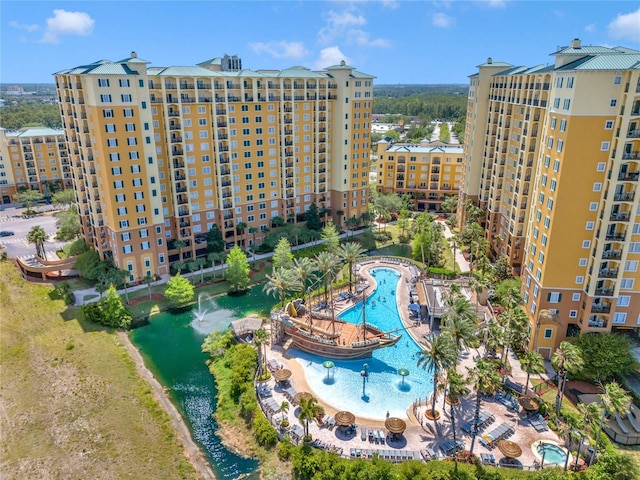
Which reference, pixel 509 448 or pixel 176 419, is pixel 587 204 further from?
pixel 176 419

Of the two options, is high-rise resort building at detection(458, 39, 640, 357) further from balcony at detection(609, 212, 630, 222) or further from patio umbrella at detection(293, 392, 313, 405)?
patio umbrella at detection(293, 392, 313, 405)

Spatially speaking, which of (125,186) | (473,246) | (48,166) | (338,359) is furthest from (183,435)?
(48,166)

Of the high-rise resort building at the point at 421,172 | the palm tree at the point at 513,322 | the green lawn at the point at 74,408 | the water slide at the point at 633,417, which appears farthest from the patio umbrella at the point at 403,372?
the high-rise resort building at the point at 421,172

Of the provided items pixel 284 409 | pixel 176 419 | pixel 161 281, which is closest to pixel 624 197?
pixel 284 409

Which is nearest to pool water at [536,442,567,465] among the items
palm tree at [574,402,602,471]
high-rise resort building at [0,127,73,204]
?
palm tree at [574,402,602,471]

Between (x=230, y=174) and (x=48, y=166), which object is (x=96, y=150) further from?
(x=48, y=166)

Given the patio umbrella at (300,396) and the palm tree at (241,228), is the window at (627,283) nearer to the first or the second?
the patio umbrella at (300,396)
